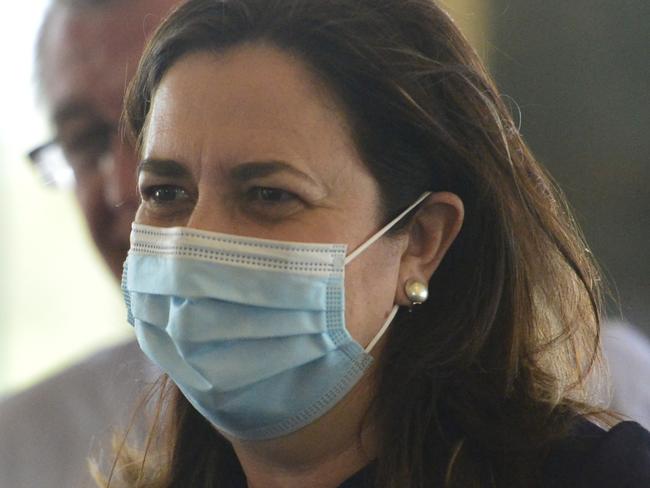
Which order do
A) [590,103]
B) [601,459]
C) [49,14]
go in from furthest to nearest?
1. [590,103]
2. [49,14]
3. [601,459]

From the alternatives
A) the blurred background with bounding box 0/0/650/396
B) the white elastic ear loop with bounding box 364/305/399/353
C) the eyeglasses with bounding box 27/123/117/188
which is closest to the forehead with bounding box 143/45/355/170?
the white elastic ear loop with bounding box 364/305/399/353

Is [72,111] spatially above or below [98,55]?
below

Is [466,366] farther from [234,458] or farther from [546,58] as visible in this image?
[546,58]

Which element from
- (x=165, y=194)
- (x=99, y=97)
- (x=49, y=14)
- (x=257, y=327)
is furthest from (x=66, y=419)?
(x=257, y=327)

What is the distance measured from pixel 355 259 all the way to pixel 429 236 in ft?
0.47

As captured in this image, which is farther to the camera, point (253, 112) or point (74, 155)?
point (74, 155)

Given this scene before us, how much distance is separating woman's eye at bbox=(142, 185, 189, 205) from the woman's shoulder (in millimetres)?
647

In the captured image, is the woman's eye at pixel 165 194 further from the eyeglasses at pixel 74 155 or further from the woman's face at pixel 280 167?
the eyeglasses at pixel 74 155

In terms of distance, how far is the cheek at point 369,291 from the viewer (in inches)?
61.2

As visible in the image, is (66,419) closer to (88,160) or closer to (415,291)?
(88,160)

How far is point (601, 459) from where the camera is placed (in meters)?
1.51

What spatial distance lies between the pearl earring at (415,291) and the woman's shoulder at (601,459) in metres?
0.28

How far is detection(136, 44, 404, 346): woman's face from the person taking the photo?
1.55m

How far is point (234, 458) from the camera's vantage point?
185 centimetres
